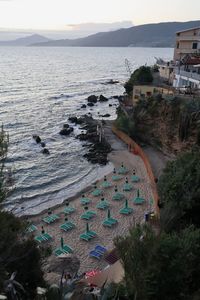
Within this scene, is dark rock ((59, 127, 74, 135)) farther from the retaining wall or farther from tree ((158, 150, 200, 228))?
tree ((158, 150, 200, 228))

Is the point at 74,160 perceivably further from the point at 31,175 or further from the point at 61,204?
the point at 61,204

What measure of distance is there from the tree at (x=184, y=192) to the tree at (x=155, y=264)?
18.7 ft

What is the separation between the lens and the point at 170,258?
11656 millimetres

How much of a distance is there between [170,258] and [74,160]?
1177 inches

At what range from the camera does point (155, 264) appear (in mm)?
11320

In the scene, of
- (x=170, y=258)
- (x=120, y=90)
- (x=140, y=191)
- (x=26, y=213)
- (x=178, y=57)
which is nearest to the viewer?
(x=170, y=258)

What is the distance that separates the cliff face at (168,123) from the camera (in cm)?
3148

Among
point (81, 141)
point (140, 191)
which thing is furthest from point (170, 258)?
point (81, 141)

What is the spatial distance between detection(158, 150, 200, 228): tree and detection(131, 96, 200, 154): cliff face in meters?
8.75

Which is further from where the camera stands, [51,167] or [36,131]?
[36,131]

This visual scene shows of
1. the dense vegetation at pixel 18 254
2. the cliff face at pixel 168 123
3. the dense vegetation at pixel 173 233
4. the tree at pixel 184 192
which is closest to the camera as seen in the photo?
the dense vegetation at pixel 18 254

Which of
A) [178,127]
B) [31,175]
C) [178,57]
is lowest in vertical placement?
[31,175]

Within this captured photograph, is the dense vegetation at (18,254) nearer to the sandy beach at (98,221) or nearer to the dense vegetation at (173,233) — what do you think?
the dense vegetation at (173,233)

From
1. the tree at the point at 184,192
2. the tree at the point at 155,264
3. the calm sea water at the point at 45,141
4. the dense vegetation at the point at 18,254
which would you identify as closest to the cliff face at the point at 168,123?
the calm sea water at the point at 45,141
